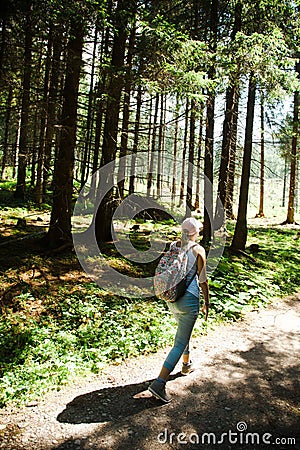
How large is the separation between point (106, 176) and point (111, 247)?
198cm

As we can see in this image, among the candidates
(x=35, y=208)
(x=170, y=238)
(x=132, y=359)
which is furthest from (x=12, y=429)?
(x=35, y=208)

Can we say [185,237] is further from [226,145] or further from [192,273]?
[226,145]

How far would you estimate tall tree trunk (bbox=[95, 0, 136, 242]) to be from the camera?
849cm

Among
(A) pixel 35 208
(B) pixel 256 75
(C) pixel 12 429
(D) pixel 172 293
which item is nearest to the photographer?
(C) pixel 12 429

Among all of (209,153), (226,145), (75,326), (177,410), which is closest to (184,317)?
(177,410)

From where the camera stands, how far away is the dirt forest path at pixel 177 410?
3725 millimetres

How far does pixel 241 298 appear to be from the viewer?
8820 mm

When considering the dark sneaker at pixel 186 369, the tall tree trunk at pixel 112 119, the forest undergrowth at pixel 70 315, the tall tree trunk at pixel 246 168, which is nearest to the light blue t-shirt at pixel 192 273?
the dark sneaker at pixel 186 369

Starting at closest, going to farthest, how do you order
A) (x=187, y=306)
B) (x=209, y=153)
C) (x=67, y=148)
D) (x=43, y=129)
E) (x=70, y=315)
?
(x=187, y=306)
(x=70, y=315)
(x=67, y=148)
(x=43, y=129)
(x=209, y=153)

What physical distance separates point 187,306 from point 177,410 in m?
1.22

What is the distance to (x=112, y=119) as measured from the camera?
962cm

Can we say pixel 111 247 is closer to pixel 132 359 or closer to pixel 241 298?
pixel 241 298

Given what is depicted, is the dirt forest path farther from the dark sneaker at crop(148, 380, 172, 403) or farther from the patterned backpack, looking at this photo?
the patterned backpack

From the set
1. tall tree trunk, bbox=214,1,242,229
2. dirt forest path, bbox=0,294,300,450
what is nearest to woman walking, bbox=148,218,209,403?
dirt forest path, bbox=0,294,300,450
